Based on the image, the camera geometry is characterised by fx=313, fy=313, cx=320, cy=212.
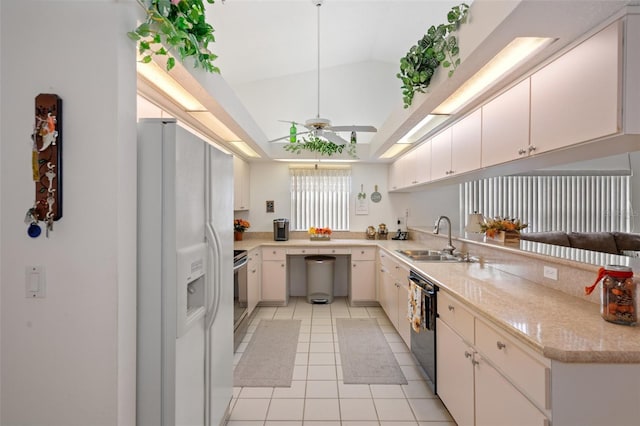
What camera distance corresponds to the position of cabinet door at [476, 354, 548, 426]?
122cm

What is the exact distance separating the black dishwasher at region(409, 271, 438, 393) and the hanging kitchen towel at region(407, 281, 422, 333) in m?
0.02

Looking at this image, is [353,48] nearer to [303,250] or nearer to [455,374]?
[303,250]

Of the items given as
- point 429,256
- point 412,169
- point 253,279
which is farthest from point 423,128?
point 253,279

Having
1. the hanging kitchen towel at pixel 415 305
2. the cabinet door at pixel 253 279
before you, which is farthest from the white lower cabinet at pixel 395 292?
the cabinet door at pixel 253 279

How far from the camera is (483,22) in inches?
55.0

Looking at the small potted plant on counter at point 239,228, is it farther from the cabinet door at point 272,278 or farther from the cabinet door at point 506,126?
the cabinet door at point 506,126

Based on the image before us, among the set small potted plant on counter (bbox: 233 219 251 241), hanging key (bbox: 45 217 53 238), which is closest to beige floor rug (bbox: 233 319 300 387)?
small potted plant on counter (bbox: 233 219 251 241)

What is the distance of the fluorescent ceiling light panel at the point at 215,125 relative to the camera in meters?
2.56

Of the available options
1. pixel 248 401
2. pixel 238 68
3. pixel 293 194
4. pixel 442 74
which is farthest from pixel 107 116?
pixel 293 194

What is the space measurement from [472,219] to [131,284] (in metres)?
3.22

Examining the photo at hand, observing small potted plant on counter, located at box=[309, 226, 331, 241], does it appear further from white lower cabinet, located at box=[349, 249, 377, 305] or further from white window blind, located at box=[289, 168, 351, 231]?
white lower cabinet, located at box=[349, 249, 377, 305]

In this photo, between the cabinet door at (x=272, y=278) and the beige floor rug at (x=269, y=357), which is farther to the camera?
the cabinet door at (x=272, y=278)

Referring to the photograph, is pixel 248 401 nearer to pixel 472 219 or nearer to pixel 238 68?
pixel 472 219

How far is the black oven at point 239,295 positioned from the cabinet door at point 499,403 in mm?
2170
